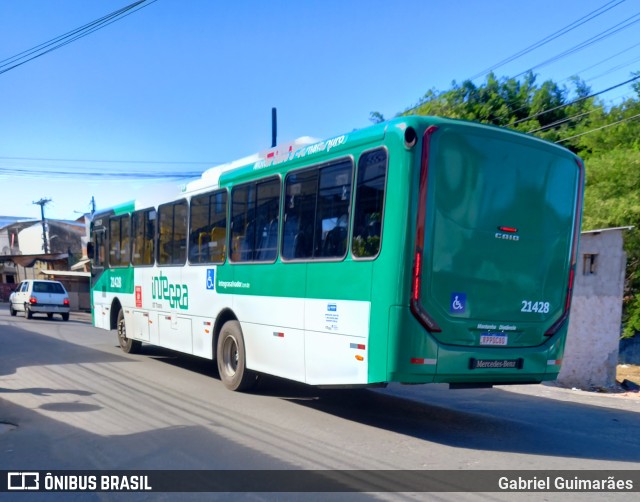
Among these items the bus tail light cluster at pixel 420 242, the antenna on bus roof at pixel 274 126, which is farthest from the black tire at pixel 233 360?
the antenna on bus roof at pixel 274 126

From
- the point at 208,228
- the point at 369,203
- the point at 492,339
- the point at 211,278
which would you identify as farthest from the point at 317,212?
the point at 208,228

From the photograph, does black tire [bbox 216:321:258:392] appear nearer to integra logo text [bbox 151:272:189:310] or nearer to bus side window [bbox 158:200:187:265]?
integra logo text [bbox 151:272:189:310]

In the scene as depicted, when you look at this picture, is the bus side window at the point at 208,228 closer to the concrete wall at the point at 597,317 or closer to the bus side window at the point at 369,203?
the bus side window at the point at 369,203

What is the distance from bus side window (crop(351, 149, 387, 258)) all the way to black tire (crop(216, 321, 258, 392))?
321 centimetres

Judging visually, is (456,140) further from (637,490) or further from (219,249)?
(219,249)

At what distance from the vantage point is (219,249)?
10438 millimetres

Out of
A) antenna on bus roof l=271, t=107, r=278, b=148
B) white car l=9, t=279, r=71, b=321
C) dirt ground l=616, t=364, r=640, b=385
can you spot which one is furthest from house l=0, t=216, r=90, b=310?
dirt ground l=616, t=364, r=640, b=385

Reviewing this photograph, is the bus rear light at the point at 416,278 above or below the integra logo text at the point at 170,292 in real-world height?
above

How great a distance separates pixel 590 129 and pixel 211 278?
2017 cm

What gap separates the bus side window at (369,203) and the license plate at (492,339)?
1575 millimetres

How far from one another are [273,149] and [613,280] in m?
7.74

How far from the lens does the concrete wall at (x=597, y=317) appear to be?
1271 centimetres

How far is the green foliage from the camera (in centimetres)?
1833

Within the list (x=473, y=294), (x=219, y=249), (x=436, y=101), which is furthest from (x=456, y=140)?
(x=436, y=101)
